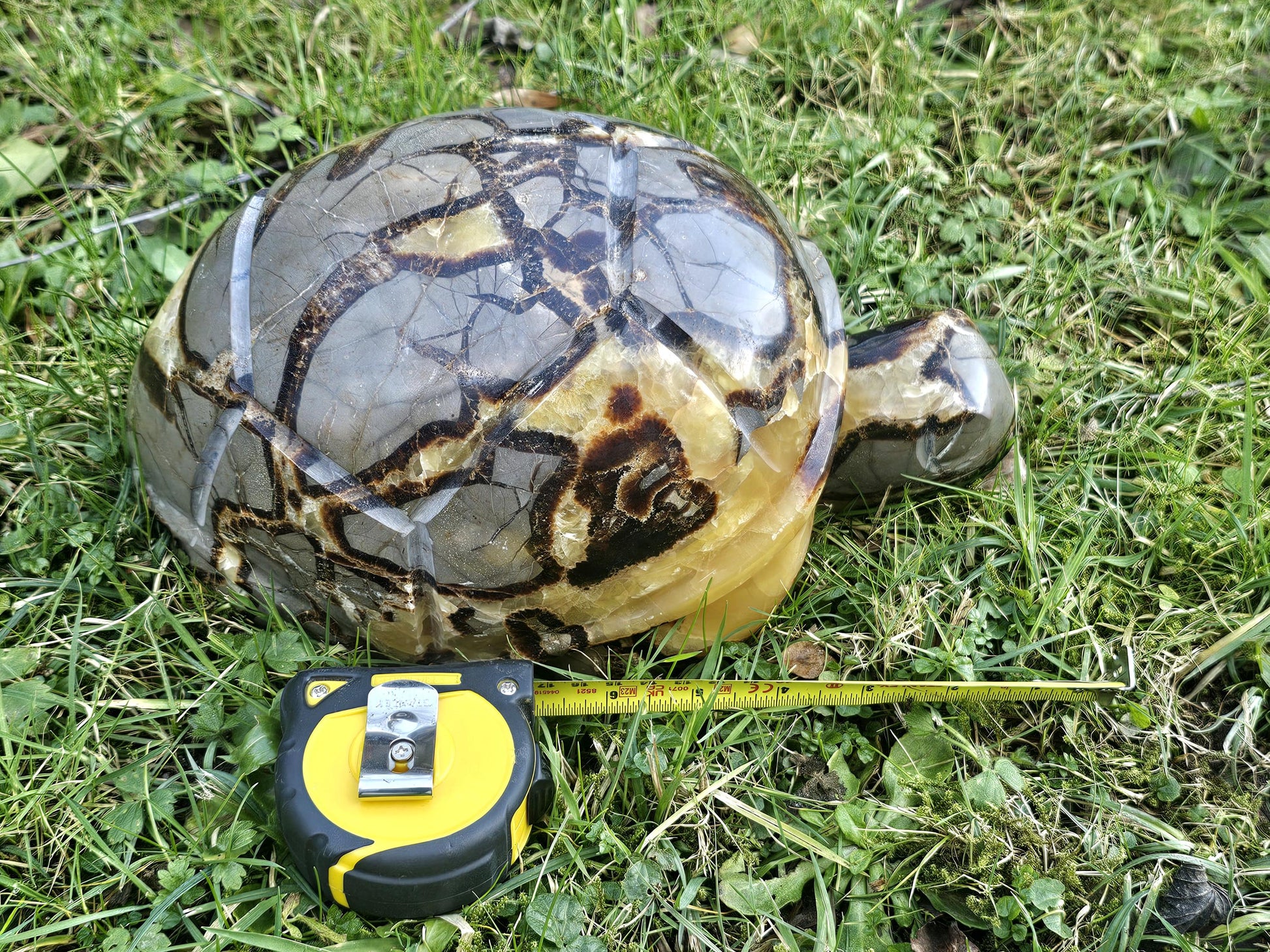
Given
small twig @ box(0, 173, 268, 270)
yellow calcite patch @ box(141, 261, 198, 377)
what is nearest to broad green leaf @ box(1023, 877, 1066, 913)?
yellow calcite patch @ box(141, 261, 198, 377)

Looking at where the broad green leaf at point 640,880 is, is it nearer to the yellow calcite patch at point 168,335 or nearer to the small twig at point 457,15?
the yellow calcite patch at point 168,335

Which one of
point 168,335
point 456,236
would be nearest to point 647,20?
point 456,236

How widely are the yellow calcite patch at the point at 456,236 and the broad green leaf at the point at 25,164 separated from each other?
71.0 inches

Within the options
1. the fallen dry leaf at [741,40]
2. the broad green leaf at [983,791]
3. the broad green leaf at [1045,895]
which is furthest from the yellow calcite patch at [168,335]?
the fallen dry leaf at [741,40]

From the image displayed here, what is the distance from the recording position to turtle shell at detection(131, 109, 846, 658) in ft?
5.93

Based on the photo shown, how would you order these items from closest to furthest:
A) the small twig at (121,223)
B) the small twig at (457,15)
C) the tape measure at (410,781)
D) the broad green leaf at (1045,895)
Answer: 1. the tape measure at (410,781)
2. the broad green leaf at (1045,895)
3. the small twig at (121,223)
4. the small twig at (457,15)

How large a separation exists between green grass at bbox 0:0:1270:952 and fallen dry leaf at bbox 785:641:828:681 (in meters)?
0.03

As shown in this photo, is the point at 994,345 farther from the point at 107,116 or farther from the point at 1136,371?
the point at 107,116

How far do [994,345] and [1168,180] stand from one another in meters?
1.06

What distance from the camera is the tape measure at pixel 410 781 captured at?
1785mm

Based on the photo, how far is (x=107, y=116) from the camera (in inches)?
121

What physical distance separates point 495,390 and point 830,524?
1.09 m

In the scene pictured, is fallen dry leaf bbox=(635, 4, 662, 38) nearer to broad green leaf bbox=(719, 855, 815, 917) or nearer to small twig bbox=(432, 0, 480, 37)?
small twig bbox=(432, 0, 480, 37)

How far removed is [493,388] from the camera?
5.87ft
